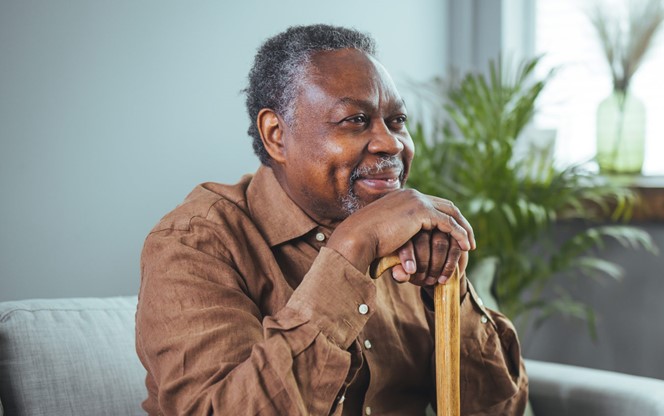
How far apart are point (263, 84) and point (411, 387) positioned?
641 millimetres

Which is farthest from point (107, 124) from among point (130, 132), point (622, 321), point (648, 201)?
point (622, 321)

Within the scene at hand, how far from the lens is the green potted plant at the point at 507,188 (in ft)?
7.95

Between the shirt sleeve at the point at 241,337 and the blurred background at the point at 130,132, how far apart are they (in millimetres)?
644

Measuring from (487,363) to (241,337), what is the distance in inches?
21.4

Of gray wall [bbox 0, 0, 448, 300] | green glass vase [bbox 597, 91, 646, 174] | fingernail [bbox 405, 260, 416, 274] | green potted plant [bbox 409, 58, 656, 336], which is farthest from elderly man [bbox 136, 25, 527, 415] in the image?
green glass vase [bbox 597, 91, 646, 174]

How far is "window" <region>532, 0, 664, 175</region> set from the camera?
2.79 metres

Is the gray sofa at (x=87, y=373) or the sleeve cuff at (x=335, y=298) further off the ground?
the sleeve cuff at (x=335, y=298)

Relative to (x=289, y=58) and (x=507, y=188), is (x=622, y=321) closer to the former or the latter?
(x=507, y=188)

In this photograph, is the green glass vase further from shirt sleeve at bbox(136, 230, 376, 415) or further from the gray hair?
shirt sleeve at bbox(136, 230, 376, 415)

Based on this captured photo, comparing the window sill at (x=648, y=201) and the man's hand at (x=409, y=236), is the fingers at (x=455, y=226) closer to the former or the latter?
the man's hand at (x=409, y=236)

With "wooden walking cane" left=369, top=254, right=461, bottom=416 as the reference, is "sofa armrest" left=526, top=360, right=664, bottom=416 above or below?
below

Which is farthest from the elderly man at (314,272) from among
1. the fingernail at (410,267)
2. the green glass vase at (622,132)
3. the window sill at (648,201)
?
the green glass vase at (622,132)

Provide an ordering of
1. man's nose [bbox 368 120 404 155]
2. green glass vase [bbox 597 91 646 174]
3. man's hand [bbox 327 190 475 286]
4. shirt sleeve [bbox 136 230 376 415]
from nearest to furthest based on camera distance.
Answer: shirt sleeve [bbox 136 230 376 415], man's hand [bbox 327 190 475 286], man's nose [bbox 368 120 404 155], green glass vase [bbox 597 91 646 174]

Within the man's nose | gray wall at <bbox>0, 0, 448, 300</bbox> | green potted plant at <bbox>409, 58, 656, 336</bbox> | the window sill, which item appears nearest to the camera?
the man's nose
